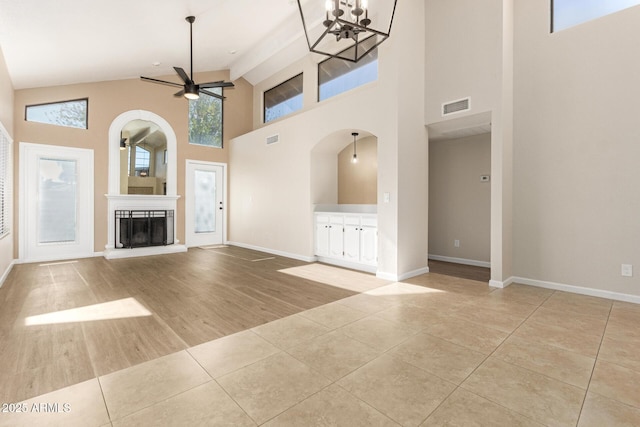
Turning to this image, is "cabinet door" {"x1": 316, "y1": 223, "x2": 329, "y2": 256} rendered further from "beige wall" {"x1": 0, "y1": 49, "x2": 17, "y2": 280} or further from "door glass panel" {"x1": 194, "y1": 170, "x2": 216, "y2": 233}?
"beige wall" {"x1": 0, "y1": 49, "x2": 17, "y2": 280}

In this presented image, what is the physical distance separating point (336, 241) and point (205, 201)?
4.36m

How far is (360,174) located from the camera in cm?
649

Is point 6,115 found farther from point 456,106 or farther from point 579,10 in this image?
point 579,10

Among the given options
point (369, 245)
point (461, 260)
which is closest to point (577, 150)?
point (461, 260)

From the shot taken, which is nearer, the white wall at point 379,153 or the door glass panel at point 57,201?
the white wall at point 379,153

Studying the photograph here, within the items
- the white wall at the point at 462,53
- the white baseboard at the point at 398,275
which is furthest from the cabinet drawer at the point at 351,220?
the white wall at the point at 462,53

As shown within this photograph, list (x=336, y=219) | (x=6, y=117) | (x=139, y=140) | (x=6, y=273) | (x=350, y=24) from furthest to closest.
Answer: (x=139, y=140) < (x=336, y=219) < (x=6, y=117) < (x=6, y=273) < (x=350, y=24)

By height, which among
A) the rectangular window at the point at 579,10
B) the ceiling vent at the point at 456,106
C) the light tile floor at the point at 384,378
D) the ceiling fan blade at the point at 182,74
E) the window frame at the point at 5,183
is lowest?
the light tile floor at the point at 384,378

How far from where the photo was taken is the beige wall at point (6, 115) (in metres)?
4.39

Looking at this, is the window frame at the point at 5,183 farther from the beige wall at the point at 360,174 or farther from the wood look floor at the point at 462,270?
the wood look floor at the point at 462,270

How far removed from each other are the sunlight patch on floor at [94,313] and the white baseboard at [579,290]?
494 centimetres

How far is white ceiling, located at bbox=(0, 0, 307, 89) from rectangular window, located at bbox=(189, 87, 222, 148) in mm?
945

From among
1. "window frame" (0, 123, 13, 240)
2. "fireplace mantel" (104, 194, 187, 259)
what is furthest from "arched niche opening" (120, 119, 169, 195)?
"window frame" (0, 123, 13, 240)

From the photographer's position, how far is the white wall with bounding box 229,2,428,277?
4.59 meters
